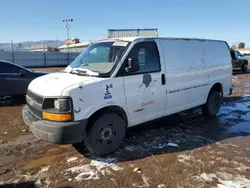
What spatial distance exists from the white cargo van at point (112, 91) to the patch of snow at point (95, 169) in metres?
0.22

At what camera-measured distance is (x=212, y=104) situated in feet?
23.0

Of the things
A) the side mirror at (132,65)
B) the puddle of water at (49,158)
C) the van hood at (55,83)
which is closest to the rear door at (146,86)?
the side mirror at (132,65)

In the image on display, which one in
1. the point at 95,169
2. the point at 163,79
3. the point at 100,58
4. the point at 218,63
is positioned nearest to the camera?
the point at 95,169

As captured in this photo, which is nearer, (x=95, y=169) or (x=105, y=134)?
(x=95, y=169)

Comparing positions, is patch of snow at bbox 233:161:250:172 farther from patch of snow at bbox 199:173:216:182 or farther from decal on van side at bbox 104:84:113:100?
decal on van side at bbox 104:84:113:100

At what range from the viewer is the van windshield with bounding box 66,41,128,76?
441 centimetres

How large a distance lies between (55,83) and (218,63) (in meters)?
4.90

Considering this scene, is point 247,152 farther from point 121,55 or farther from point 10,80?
A: point 10,80

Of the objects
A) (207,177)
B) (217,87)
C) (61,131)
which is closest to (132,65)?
(61,131)

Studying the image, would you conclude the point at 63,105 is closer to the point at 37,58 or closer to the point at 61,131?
the point at 61,131

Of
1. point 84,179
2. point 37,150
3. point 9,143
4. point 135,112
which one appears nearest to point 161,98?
point 135,112

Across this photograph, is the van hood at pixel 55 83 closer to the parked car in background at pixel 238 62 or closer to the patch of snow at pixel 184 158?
the patch of snow at pixel 184 158

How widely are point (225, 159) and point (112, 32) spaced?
22.1 feet

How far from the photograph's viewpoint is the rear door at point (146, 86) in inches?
178
